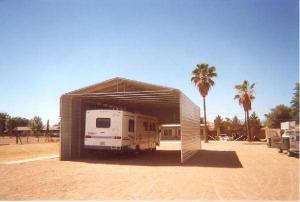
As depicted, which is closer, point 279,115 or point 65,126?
point 65,126

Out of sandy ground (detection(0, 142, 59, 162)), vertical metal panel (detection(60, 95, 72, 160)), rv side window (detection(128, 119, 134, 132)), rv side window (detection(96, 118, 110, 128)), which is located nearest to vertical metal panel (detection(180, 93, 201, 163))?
rv side window (detection(128, 119, 134, 132))

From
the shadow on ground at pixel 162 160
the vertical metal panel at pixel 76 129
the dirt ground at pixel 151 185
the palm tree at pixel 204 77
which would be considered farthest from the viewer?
the palm tree at pixel 204 77

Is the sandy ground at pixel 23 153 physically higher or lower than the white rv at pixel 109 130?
lower

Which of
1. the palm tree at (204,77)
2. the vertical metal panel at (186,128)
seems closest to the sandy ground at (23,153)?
the vertical metal panel at (186,128)

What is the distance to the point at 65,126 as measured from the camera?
16.9 m

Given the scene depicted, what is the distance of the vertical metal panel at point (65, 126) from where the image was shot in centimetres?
1678

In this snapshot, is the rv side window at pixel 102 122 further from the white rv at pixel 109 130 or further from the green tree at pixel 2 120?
the green tree at pixel 2 120

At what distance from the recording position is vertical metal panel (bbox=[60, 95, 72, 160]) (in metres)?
16.8

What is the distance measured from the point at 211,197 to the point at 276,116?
57369 millimetres

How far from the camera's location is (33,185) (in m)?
8.78

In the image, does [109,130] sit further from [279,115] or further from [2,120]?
[2,120]

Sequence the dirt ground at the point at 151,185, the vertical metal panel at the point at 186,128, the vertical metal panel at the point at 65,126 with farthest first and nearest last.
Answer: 1. the vertical metal panel at the point at 65,126
2. the vertical metal panel at the point at 186,128
3. the dirt ground at the point at 151,185

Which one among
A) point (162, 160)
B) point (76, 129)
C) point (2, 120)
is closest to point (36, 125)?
point (2, 120)

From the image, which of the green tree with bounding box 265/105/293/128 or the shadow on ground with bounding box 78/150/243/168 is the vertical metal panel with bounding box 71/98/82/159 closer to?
the shadow on ground with bounding box 78/150/243/168
